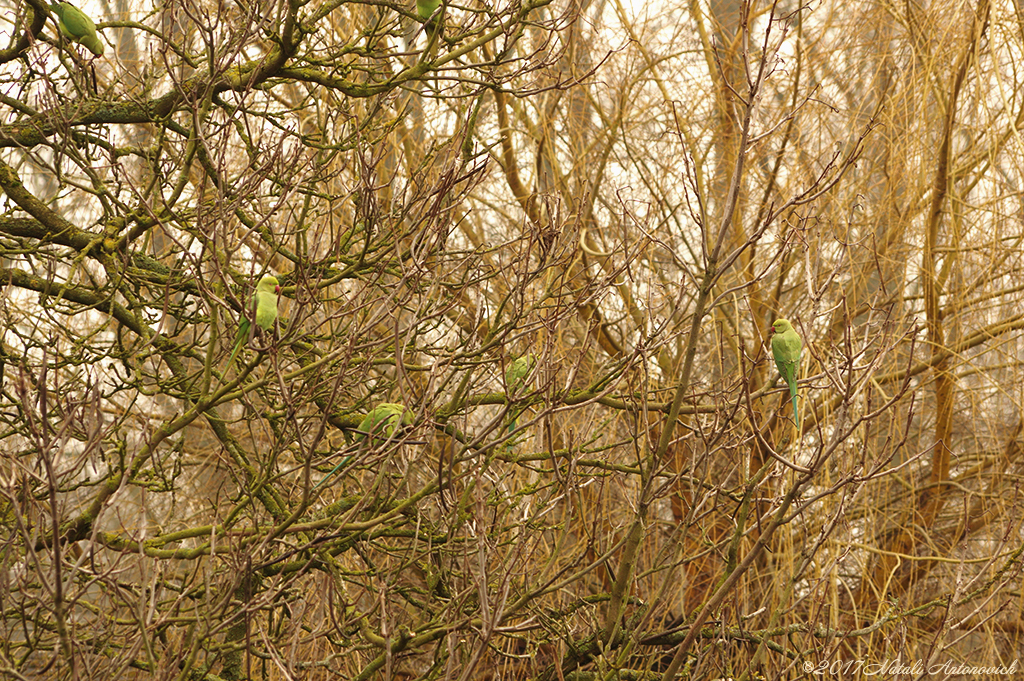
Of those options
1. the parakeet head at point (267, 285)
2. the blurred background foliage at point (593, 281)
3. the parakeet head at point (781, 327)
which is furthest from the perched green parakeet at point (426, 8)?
the parakeet head at point (781, 327)

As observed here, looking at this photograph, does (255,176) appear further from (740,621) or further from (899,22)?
(899,22)

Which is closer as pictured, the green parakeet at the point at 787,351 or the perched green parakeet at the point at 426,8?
the green parakeet at the point at 787,351

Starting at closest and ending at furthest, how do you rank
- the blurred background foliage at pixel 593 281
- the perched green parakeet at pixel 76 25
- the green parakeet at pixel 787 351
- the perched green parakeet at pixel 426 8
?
the green parakeet at pixel 787 351 < the perched green parakeet at pixel 76 25 < the perched green parakeet at pixel 426 8 < the blurred background foliage at pixel 593 281

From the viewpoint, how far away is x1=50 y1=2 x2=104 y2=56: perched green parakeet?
10.1ft

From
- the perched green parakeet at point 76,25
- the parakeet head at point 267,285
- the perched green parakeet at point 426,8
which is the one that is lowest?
the parakeet head at point 267,285

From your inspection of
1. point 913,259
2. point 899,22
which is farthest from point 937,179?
point 899,22

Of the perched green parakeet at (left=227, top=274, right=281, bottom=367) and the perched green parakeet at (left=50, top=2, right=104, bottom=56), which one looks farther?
the perched green parakeet at (left=50, top=2, right=104, bottom=56)

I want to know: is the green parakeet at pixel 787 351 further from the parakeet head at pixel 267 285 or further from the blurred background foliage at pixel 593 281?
the parakeet head at pixel 267 285

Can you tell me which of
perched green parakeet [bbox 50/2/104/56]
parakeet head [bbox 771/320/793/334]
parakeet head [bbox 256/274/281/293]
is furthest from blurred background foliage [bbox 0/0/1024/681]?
parakeet head [bbox 771/320/793/334]

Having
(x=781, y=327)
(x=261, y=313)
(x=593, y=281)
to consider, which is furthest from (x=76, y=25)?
(x=781, y=327)

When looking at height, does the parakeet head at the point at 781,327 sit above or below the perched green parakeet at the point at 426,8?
below

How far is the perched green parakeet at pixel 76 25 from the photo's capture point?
121 inches

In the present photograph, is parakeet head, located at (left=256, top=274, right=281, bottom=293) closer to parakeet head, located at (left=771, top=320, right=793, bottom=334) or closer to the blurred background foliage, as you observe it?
the blurred background foliage

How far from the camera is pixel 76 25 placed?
10.2ft
